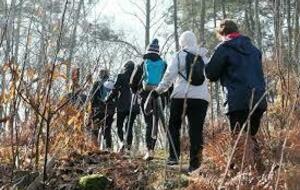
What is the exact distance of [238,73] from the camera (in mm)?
5562

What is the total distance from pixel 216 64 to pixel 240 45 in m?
0.28

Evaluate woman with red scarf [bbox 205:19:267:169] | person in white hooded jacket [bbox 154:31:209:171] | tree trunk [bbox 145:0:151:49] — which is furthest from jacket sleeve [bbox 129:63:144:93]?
tree trunk [bbox 145:0:151:49]

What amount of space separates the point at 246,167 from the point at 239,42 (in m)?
1.17

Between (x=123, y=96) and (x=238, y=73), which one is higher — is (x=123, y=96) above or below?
below

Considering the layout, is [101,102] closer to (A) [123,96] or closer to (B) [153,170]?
(A) [123,96]

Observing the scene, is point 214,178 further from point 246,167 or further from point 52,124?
point 52,124

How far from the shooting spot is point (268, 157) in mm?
5328

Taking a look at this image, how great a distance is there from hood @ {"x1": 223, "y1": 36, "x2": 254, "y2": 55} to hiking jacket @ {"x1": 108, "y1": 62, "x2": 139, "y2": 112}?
11.7 feet

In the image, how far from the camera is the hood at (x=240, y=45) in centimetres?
558

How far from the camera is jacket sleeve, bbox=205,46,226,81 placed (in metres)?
5.57

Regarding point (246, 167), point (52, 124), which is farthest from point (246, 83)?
point (52, 124)

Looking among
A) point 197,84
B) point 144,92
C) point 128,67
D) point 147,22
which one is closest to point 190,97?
point 197,84

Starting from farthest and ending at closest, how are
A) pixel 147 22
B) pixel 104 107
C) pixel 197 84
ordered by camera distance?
1. pixel 147 22
2. pixel 104 107
3. pixel 197 84

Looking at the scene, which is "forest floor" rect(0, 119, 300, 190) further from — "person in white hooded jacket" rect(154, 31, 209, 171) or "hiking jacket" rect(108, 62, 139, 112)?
"hiking jacket" rect(108, 62, 139, 112)
